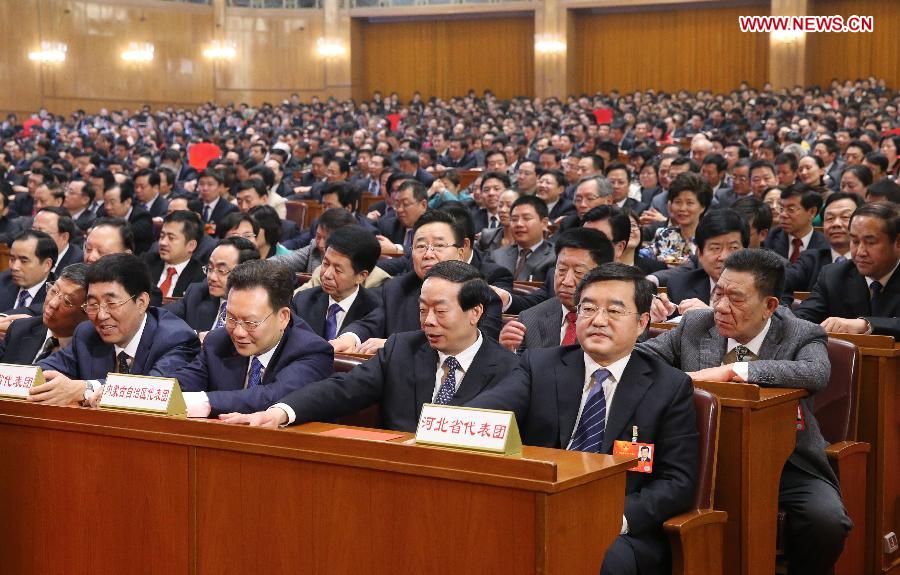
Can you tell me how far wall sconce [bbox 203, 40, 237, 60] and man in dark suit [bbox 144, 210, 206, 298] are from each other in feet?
55.6

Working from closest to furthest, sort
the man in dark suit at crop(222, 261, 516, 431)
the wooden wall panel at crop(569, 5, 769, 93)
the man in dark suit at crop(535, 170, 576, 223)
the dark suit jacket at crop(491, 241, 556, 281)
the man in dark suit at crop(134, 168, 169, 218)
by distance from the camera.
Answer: the man in dark suit at crop(222, 261, 516, 431), the dark suit jacket at crop(491, 241, 556, 281), the man in dark suit at crop(535, 170, 576, 223), the man in dark suit at crop(134, 168, 169, 218), the wooden wall panel at crop(569, 5, 769, 93)

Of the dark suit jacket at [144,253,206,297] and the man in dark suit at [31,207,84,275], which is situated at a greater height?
the man in dark suit at [31,207,84,275]

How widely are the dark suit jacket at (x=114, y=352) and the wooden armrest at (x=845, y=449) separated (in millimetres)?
1844

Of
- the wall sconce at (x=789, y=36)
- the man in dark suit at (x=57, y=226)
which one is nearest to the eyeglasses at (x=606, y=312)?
the man in dark suit at (x=57, y=226)

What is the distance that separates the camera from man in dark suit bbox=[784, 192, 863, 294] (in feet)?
15.4

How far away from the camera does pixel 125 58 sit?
67.9ft

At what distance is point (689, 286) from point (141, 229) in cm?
431

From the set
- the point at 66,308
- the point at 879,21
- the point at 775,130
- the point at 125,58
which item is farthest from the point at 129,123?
the point at 66,308

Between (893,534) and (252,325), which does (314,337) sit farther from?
(893,534)

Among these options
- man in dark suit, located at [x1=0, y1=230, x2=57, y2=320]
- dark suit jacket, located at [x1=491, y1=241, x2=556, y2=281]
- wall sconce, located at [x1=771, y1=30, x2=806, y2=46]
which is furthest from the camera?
wall sconce, located at [x1=771, y1=30, x2=806, y2=46]

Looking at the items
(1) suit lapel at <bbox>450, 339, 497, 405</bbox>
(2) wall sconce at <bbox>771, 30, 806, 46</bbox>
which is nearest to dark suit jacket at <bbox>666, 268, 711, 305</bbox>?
(1) suit lapel at <bbox>450, 339, 497, 405</bbox>

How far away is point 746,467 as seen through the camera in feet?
8.32

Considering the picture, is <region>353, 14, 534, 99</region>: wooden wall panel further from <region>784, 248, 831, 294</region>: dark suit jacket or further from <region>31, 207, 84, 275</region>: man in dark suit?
<region>784, 248, 831, 294</region>: dark suit jacket

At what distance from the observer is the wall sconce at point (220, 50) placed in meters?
21.6
